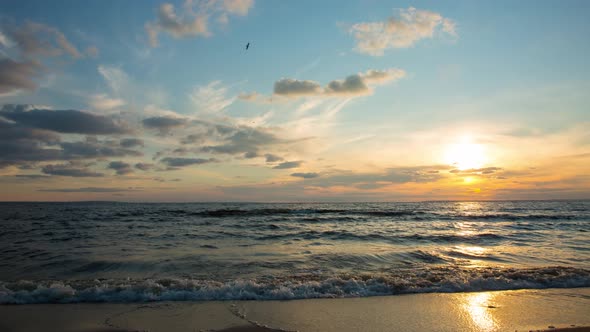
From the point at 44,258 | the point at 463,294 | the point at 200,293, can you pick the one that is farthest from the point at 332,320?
the point at 44,258

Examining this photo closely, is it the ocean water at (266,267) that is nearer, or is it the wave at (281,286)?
the wave at (281,286)

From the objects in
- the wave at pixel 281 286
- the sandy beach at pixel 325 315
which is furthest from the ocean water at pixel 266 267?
the sandy beach at pixel 325 315

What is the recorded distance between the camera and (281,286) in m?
7.76

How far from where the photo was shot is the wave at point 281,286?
714 centimetres

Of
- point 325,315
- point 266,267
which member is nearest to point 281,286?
point 325,315

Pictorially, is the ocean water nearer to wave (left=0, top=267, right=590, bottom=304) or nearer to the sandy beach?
wave (left=0, top=267, right=590, bottom=304)

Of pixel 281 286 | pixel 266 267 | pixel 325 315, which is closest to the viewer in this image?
pixel 325 315

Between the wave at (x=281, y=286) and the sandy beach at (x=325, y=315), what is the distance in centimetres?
33

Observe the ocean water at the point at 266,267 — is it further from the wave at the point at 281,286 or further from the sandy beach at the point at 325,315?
the sandy beach at the point at 325,315

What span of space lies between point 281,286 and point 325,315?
184 centimetres

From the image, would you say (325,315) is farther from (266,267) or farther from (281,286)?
(266,267)

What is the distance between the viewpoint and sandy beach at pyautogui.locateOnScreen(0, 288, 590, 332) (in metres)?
5.54

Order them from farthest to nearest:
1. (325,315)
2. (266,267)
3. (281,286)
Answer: (266,267), (281,286), (325,315)

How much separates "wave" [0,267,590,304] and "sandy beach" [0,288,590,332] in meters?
0.33
